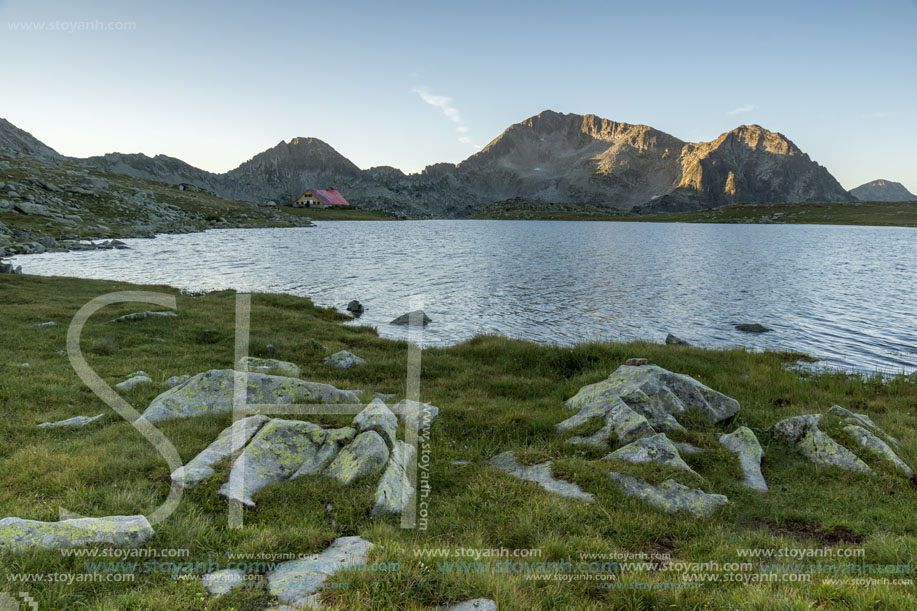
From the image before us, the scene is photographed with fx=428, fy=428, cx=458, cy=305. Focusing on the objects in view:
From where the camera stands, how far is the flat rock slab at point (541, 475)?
9264mm

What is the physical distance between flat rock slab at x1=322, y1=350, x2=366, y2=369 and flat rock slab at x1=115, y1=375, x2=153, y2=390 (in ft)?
23.9

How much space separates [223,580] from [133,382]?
437 inches

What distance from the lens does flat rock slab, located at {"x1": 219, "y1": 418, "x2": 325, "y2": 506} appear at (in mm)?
8203

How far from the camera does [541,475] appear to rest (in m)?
10.2

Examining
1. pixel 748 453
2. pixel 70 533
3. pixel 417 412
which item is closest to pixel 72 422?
pixel 70 533

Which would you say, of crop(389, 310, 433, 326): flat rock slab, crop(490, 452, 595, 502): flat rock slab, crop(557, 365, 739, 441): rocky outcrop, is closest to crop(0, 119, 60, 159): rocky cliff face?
crop(389, 310, 433, 326): flat rock slab

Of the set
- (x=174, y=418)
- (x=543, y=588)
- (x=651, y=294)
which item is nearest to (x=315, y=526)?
(x=543, y=588)

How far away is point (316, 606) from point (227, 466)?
15.6 ft

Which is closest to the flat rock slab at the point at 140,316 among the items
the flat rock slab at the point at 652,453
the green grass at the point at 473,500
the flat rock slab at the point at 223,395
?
the green grass at the point at 473,500

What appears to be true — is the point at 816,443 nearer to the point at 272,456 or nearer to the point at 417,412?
the point at 417,412

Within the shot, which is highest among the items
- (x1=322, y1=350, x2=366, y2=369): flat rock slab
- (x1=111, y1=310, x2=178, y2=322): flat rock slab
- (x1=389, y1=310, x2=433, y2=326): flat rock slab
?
(x1=111, y1=310, x2=178, y2=322): flat rock slab

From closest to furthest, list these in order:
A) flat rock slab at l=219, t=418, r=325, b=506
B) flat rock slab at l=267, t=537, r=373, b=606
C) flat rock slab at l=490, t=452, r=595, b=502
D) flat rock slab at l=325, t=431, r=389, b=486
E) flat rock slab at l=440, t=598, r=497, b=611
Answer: flat rock slab at l=440, t=598, r=497, b=611
flat rock slab at l=267, t=537, r=373, b=606
flat rock slab at l=219, t=418, r=325, b=506
flat rock slab at l=325, t=431, r=389, b=486
flat rock slab at l=490, t=452, r=595, b=502

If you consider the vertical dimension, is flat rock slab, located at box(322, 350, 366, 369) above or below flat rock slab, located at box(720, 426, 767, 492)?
below

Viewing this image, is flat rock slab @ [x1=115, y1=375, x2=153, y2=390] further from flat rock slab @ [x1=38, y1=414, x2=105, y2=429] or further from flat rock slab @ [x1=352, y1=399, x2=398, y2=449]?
flat rock slab @ [x1=352, y1=399, x2=398, y2=449]
